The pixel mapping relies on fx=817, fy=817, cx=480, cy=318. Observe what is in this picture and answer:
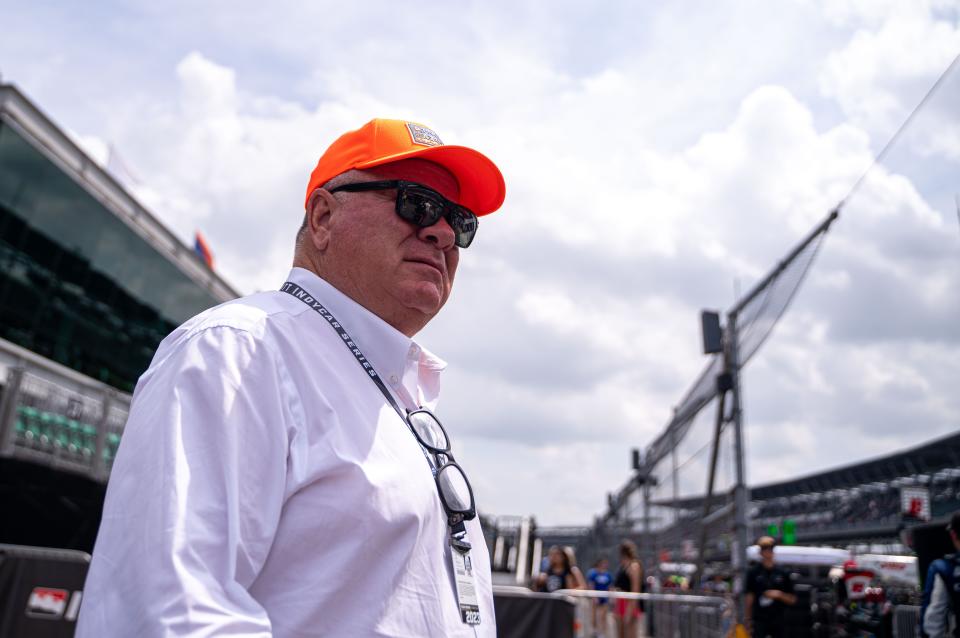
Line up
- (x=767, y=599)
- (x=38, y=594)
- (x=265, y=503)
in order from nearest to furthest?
(x=265, y=503)
(x=38, y=594)
(x=767, y=599)

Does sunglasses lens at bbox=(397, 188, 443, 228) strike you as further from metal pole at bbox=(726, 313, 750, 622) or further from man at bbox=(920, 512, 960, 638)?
metal pole at bbox=(726, 313, 750, 622)

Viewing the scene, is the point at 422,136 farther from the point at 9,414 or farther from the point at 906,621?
the point at 9,414

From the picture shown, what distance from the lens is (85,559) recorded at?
21.8 feet

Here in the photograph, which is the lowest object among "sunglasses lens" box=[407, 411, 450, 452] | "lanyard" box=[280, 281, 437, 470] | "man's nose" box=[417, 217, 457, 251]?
"sunglasses lens" box=[407, 411, 450, 452]

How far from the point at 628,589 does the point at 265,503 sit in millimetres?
11451

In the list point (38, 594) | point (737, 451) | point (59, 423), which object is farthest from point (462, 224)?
point (59, 423)

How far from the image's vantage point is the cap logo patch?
1.81 metres

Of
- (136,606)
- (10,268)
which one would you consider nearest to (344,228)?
(136,606)

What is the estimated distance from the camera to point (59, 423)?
13250 millimetres

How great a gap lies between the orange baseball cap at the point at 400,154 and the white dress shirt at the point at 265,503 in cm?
47

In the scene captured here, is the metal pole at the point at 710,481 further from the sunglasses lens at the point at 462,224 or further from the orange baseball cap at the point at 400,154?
the orange baseball cap at the point at 400,154

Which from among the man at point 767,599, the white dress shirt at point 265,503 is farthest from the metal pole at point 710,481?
the white dress shirt at point 265,503

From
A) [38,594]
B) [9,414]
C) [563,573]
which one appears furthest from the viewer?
[563,573]

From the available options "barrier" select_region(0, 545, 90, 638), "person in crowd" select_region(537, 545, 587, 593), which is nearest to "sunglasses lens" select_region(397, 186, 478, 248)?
"barrier" select_region(0, 545, 90, 638)
